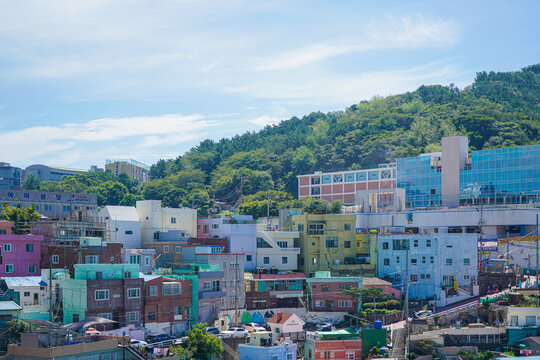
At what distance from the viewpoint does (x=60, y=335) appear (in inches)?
1334

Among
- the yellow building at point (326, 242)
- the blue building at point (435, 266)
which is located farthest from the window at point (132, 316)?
the blue building at point (435, 266)

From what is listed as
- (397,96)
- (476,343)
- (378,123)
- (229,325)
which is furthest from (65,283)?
(397,96)

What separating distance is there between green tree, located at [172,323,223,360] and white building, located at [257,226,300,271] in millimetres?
16837

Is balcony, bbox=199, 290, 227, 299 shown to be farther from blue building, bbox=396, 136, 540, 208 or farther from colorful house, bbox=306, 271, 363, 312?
blue building, bbox=396, 136, 540, 208

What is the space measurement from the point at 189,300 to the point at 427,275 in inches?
723

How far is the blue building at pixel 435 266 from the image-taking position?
53.2m

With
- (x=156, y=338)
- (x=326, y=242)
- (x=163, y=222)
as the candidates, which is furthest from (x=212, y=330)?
(x=163, y=222)

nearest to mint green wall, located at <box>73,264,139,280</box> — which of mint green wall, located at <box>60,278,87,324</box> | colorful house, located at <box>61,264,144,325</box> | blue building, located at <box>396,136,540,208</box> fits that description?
colorful house, located at <box>61,264,144,325</box>

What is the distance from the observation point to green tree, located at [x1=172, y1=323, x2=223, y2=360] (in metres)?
39.0

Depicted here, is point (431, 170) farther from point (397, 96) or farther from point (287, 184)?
point (397, 96)

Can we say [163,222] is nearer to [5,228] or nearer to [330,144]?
[5,228]

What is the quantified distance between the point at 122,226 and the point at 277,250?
11680 mm

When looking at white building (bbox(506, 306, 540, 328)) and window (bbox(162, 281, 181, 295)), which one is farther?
white building (bbox(506, 306, 540, 328))

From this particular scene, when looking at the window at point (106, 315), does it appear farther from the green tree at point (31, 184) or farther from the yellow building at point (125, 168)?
the yellow building at point (125, 168)
